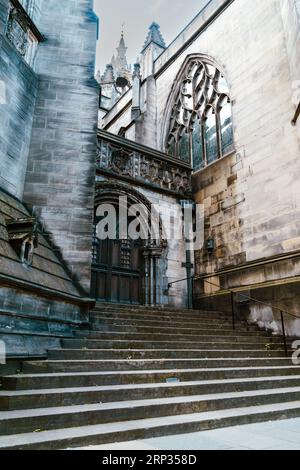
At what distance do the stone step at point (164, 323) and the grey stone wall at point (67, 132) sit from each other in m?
0.67

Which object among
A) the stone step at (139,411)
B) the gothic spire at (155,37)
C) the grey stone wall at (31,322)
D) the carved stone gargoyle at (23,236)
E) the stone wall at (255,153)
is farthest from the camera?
the gothic spire at (155,37)

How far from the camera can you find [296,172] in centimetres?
795

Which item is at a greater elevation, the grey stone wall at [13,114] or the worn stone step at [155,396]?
the grey stone wall at [13,114]

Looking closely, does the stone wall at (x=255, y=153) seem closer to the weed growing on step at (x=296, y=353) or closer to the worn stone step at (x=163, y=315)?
the worn stone step at (x=163, y=315)

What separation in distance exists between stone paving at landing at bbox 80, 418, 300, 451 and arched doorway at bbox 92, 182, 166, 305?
262 inches

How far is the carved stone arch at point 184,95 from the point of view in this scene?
12.5 m

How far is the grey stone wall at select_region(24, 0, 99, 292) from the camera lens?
249 inches

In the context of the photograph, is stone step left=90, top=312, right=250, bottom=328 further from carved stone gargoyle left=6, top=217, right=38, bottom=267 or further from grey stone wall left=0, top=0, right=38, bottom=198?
grey stone wall left=0, top=0, right=38, bottom=198

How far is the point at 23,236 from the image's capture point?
183 inches

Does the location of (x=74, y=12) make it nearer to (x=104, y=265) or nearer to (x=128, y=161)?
(x=128, y=161)

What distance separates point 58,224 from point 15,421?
4.28 m

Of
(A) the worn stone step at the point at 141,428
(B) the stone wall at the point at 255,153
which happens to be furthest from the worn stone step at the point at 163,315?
(A) the worn stone step at the point at 141,428
